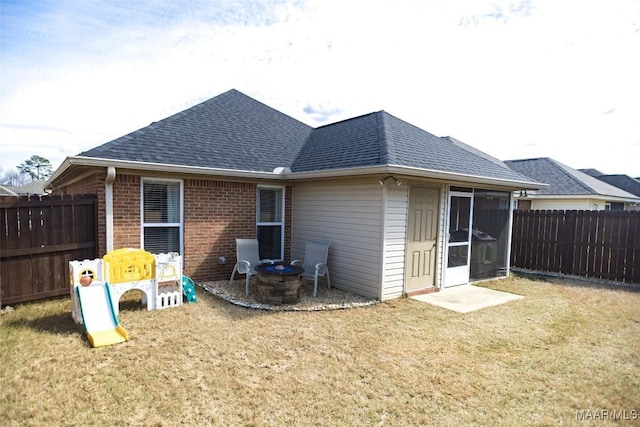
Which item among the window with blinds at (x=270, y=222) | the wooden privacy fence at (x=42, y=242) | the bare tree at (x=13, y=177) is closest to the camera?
the wooden privacy fence at (x=42, y=242)

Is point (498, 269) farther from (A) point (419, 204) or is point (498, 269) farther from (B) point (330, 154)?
(B) point (330, 154)

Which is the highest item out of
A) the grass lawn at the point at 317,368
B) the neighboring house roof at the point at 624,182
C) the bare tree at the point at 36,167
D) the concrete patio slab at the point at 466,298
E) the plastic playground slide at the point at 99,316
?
the bare tree at the point at 36,167

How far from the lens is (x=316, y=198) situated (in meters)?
8.23

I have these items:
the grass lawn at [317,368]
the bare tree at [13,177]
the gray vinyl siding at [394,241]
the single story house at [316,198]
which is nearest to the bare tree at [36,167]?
the bare tree at [13,177]

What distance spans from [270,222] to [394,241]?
3309 mm

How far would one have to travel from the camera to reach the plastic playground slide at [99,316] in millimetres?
4500

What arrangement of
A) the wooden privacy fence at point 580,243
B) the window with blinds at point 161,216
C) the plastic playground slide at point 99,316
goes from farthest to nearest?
the wooden privacy fence at point 580,243
the window with blinds at point 161,216
the plastic playground slide at point 99,316

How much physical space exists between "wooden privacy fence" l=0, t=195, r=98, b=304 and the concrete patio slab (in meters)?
6.54

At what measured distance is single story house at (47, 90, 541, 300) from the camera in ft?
22.0

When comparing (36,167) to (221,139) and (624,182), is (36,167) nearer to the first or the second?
(221,139)

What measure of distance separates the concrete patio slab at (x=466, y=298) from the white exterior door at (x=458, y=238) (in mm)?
299

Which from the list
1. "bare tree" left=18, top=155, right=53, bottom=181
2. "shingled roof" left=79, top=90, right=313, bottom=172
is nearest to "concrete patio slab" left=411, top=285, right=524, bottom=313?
"shingled roof" left=79, top=90, right=313, bottom=172

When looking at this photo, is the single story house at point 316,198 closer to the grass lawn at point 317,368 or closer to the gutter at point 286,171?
the gutter at point 286,171

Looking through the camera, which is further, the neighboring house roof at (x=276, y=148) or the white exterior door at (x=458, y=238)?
the white exterior door at (x=458, y=238)
